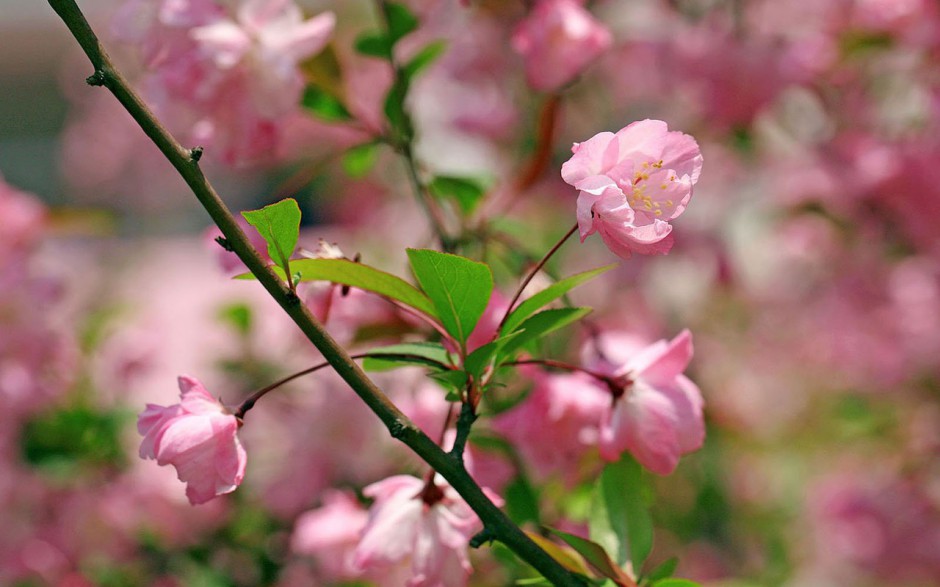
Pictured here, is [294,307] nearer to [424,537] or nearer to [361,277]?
[361,277]

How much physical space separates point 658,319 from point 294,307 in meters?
1.89

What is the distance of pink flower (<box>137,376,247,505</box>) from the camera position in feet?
1.87

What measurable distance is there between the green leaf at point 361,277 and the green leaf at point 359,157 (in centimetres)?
39

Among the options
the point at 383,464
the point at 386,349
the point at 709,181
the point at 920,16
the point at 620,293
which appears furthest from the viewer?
the point at 709,181

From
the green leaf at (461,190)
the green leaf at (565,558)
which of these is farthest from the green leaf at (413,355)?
the green leaf at (461,190)

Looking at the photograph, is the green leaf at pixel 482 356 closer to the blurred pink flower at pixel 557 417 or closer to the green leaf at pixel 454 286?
the green leaf at pixel 454 286

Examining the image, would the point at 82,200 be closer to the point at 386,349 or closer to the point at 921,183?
the point at 921,183

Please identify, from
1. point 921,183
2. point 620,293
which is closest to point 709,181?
point 620,293

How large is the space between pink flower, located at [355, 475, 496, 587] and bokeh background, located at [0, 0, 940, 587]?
0.17ft

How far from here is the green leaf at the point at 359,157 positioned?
961 mm

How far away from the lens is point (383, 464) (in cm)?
129

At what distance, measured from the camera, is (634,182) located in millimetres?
558

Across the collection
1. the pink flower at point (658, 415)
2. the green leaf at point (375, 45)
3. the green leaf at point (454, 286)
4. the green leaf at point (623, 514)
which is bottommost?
the green leaf at point (623, 514)

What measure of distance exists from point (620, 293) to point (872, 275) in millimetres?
572
